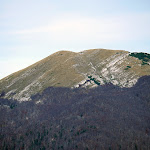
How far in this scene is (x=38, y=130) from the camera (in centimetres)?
19625

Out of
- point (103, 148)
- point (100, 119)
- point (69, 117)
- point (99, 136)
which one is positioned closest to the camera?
point (103, 148)

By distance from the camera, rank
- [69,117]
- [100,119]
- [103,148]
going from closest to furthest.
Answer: [103,148]
[100,119]
[69,117]

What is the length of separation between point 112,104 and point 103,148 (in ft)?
161

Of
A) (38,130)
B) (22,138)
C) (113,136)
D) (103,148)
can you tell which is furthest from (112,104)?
(22,138)

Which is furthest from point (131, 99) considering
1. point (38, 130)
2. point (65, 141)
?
point (38, 130)

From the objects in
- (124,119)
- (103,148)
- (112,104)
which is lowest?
(103,148)

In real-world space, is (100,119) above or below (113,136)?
above

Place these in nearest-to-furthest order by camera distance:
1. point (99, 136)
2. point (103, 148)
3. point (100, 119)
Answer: point (103, 148)
point (99, 136)
point (100, 119)

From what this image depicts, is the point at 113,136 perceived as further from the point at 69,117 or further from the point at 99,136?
the point at 69,117

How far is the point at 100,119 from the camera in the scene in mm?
179250

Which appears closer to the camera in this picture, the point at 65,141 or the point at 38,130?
the point at 65,141

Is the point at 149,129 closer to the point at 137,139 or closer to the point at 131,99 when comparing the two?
the point at 137,139

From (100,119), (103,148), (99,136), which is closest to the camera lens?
(103,148)

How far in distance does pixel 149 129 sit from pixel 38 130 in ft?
349
